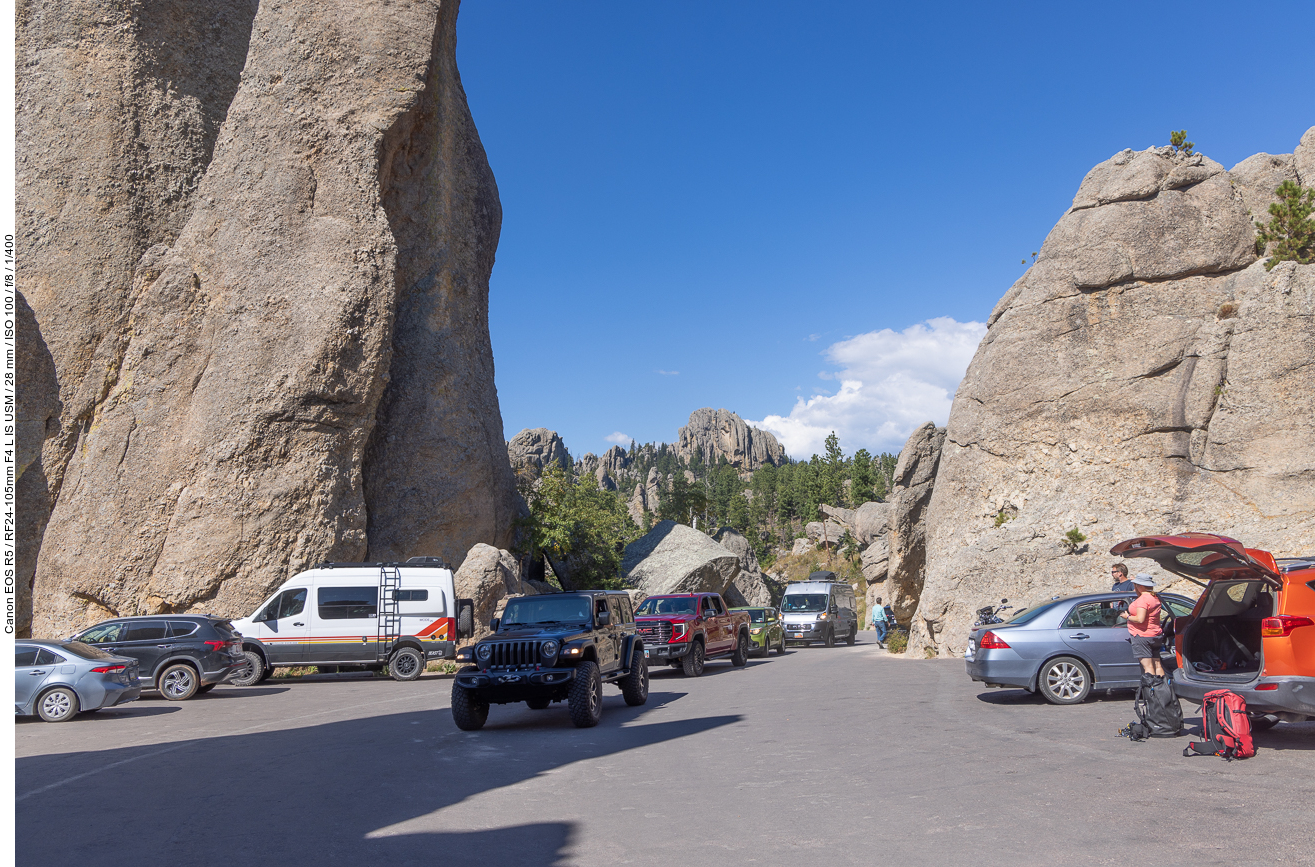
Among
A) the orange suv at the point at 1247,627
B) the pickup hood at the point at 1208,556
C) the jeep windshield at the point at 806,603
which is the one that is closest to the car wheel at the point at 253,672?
the orange suv at the point at 1247,627

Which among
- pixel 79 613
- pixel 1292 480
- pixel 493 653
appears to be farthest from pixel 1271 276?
pixel 79 613

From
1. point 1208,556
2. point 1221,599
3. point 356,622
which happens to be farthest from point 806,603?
point 1208,556

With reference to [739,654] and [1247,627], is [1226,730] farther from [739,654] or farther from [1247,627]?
[739,654]

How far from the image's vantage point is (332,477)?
26.7m

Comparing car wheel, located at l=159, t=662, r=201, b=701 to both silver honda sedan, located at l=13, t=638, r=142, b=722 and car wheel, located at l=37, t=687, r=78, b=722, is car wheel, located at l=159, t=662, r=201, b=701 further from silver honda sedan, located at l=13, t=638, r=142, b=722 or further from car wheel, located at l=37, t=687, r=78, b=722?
car wheel, located at l=37, t=687, r=78, b=722

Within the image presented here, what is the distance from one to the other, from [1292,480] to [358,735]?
65.5 ft

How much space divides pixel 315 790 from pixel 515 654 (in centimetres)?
416

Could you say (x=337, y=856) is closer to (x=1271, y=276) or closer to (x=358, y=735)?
(x=358, y=735)

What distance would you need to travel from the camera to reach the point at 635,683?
1445 cm

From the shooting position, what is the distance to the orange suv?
333 inches

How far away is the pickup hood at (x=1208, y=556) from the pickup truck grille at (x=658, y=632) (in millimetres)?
11683

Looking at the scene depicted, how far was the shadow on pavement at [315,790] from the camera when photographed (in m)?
6.15

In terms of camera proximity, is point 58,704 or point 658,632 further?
point 658,632

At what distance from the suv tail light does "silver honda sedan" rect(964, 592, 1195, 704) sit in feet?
12.8
